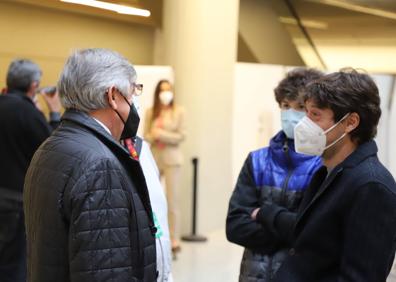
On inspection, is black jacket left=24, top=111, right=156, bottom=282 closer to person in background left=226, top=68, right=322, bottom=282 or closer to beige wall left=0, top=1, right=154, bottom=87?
person in background left=226, top=68, right=322, bottom=282

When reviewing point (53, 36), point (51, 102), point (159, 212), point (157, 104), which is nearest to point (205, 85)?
point (157, 104)

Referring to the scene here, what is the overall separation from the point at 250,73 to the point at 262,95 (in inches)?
12.6

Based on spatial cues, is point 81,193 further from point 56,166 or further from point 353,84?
point 353,84

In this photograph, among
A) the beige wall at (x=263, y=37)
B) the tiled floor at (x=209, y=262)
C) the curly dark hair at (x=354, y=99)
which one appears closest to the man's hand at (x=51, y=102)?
the tiled floor at (x=209, y=262)

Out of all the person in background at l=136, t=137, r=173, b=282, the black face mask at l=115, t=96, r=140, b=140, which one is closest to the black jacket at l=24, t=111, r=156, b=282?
the black face mask at l=115, t=96, r=140, b=140

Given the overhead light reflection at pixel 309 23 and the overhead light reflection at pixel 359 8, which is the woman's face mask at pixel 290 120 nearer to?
the overhead light reflection at pixel 359 8

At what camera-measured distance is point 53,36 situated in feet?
19.0

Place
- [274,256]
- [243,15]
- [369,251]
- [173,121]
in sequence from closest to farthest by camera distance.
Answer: [369,251]
[274,256]
[173,121]
[243,15]

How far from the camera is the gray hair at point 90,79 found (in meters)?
1.78

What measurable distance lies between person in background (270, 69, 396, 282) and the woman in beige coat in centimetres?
389

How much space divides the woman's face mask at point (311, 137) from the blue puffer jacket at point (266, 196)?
212mm

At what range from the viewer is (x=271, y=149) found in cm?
256

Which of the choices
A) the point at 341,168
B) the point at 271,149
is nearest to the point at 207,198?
the point at 271,149

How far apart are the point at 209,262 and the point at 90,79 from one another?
447 cm
